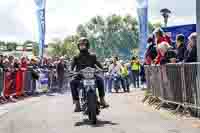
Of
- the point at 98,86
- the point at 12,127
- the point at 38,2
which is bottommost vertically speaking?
the point at 12,127

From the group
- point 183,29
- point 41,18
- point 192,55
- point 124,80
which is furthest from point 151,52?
point 41,18

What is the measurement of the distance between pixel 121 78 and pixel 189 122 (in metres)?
16.3

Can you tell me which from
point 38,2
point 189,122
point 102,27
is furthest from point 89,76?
point 102,27

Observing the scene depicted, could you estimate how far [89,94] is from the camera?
40.4 ft

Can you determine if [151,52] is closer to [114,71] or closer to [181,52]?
[181,52]

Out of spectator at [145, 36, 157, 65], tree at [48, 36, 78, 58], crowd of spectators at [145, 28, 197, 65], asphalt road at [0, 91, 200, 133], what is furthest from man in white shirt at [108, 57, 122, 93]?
tree at [48, 36, 78, 58]

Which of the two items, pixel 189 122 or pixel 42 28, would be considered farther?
pixel 42 28

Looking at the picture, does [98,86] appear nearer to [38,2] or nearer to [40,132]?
[40,132]

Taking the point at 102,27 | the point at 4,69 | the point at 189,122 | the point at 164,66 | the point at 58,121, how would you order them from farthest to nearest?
1. the point at 102,27
2. the point at 4,69
3. the point at 164,66
4. the point at 58,121
5. the point at 189,122

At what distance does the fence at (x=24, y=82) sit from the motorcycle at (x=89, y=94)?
356 inches

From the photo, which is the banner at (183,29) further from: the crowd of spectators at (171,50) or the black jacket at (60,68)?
the black jacket at (60,68)

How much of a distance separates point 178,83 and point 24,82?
497 inches

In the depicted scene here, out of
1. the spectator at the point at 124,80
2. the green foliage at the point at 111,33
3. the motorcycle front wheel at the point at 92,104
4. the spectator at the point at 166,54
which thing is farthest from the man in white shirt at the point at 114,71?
the green foliage at the point at 111,33

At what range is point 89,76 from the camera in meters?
12.6
